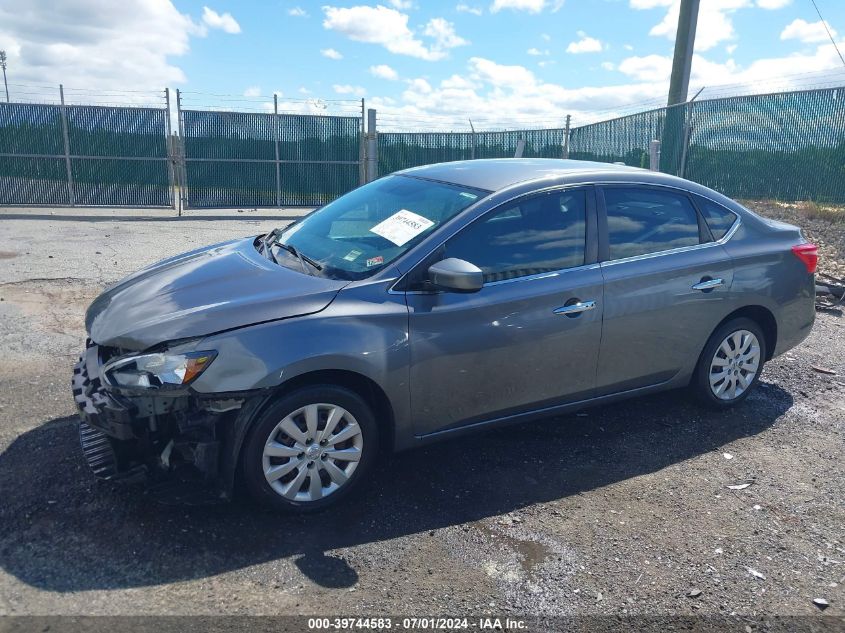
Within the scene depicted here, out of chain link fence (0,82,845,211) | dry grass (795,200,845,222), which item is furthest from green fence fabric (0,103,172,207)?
dry grass (795,200,845,222)

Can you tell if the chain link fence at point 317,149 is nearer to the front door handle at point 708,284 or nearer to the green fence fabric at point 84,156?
the green fence fabric at point 84,156

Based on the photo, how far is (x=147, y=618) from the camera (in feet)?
8.86

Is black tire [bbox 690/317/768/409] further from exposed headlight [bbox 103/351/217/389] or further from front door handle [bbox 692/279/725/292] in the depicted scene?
exposed headlight [bbox 103/351/217/389]

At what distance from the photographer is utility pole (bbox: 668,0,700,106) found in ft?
43.2

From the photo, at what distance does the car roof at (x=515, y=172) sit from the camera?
423cm

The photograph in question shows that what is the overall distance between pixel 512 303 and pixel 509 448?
3.32 feet

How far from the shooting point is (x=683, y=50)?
43.8 feet

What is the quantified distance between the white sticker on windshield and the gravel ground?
1328 millimetres

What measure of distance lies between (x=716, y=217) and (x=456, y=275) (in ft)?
7.63

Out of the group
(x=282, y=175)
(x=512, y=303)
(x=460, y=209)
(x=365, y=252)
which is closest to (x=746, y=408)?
(x=512, y=303)

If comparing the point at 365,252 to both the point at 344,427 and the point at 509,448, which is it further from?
the point at 509,448

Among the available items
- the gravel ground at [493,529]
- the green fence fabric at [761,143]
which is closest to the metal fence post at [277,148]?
the green fence fabric at [761,143]

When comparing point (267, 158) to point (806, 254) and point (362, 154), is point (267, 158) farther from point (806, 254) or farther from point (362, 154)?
point (806, 254)

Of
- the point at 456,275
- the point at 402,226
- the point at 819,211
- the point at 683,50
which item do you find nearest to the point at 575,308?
the point at 456,275
